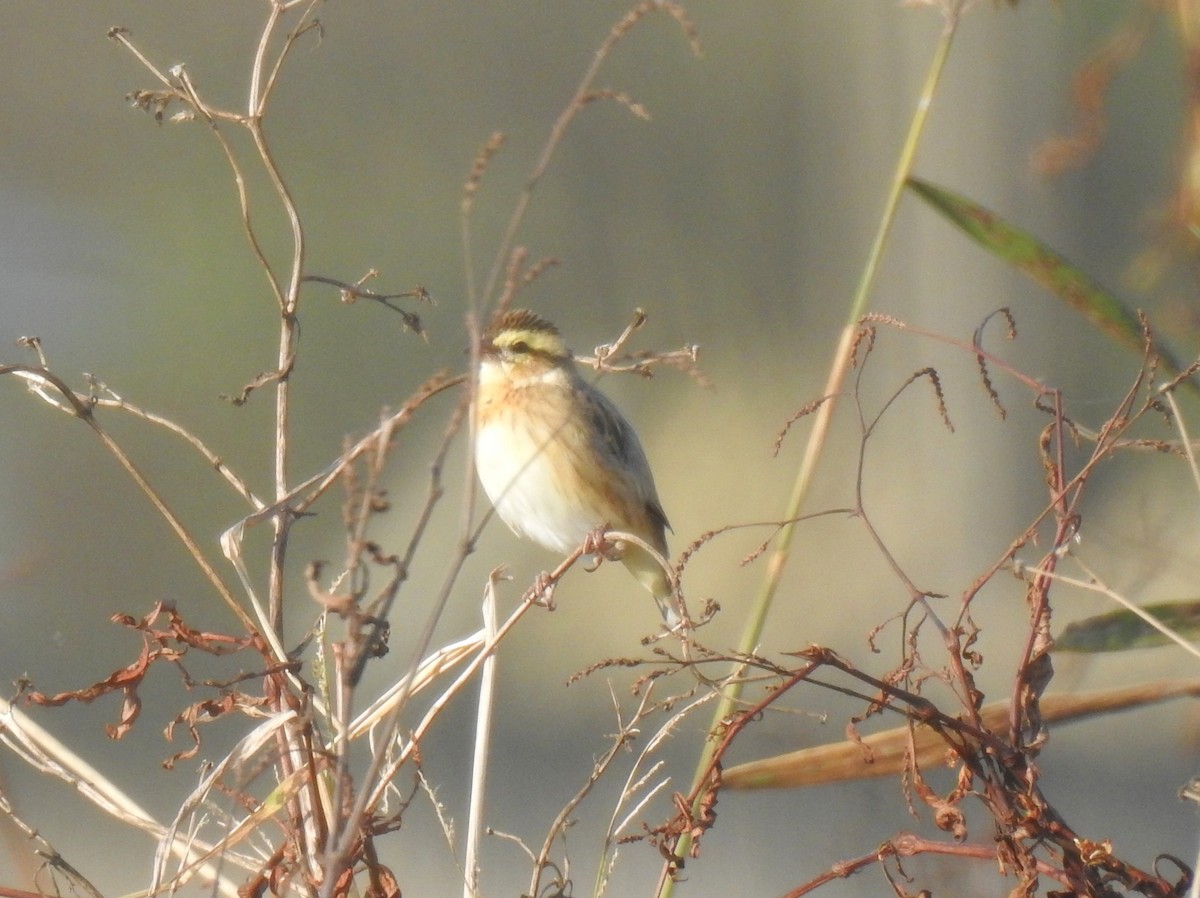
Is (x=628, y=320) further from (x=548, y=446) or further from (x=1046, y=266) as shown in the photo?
(x=1046, y=266)

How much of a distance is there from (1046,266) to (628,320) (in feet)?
8.87

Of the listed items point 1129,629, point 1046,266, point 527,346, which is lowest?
point 1129,629

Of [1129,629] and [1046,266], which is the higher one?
[1046,266]

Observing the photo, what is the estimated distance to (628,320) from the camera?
4.13m

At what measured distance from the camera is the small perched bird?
2754 mm

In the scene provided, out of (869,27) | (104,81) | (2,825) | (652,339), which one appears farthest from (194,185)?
(2,825)

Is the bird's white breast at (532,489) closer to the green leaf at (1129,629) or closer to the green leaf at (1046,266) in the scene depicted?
the green leaf at (1046,266)

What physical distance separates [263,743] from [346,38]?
3.58 m

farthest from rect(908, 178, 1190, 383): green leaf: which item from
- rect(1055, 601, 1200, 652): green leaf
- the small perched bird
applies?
the small perched bird

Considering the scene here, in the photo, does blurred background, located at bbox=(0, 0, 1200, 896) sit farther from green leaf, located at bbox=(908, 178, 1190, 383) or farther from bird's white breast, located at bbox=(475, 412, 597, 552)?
green leaf, located at bbox=(908, 178, 1190, 383)

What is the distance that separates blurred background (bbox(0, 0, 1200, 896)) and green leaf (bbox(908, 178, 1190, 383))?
242 cm

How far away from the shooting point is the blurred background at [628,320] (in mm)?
4023

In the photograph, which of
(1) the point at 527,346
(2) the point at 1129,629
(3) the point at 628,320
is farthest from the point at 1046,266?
(3) the point at 628,320

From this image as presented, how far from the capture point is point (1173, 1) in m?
1.81
